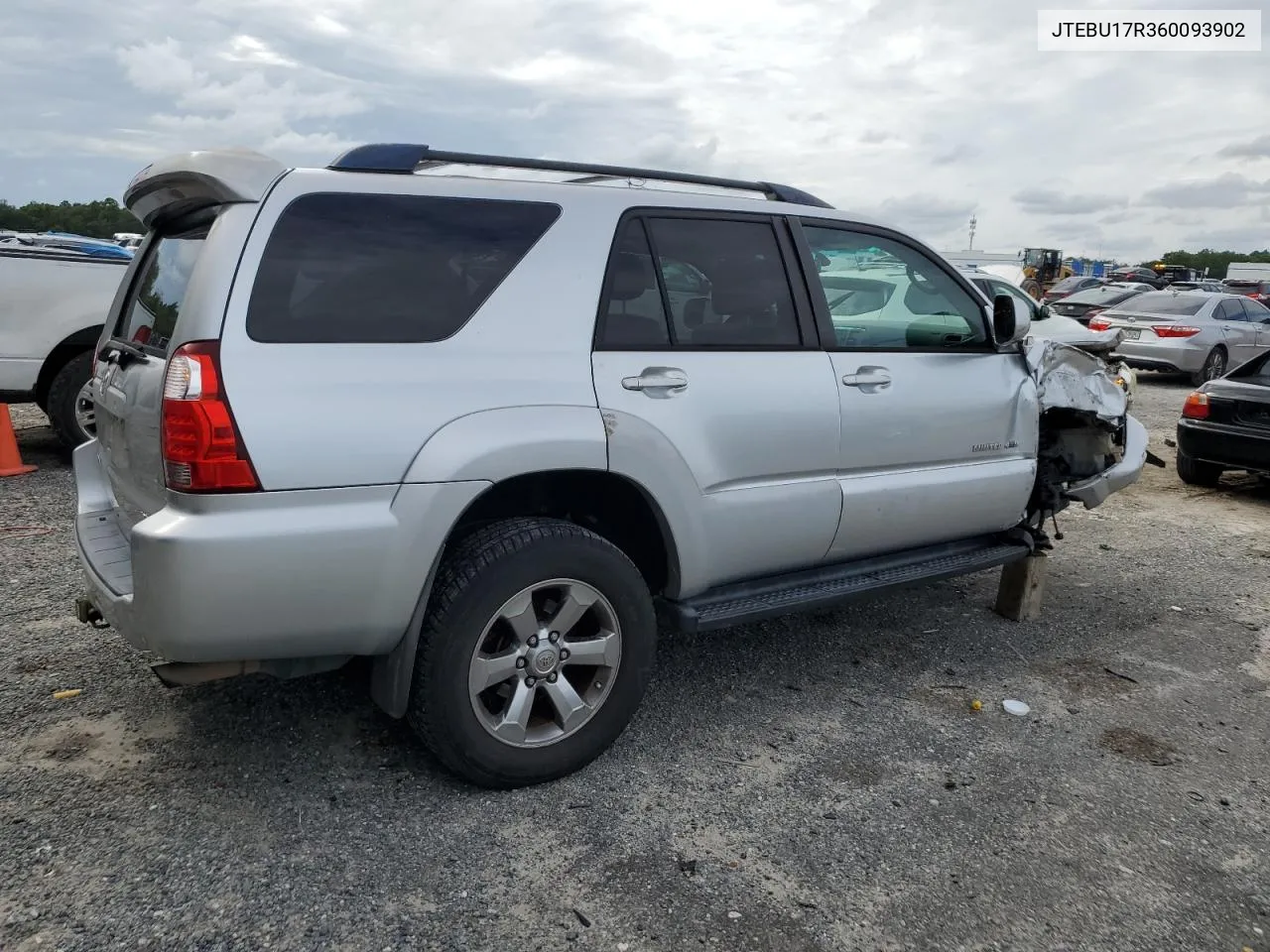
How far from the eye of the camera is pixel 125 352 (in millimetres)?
3061

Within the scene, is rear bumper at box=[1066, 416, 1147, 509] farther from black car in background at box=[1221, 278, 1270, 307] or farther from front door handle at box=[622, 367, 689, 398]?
black car in background at box=[1221, 278, 1270, 307]

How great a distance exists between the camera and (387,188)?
2891 mm

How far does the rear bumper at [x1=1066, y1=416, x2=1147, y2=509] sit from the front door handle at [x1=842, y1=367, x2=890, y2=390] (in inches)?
62.3

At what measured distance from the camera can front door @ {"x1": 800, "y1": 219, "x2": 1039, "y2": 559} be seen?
3766mm

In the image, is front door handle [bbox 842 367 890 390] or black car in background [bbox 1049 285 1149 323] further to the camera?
black car in background [bbox 1049 285 1149 323]

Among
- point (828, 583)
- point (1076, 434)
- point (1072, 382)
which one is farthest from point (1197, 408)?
point (828, 583)

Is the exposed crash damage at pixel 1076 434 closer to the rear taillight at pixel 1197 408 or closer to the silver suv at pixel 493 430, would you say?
the silver suv at pixel 493 430

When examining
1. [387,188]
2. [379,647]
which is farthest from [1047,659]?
[387,188]

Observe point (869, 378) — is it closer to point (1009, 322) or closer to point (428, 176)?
point (1009, 322)

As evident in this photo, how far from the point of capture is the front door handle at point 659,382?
3.16 metres

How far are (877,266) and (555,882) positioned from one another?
9.18 ft

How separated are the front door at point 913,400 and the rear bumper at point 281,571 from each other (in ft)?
5.28

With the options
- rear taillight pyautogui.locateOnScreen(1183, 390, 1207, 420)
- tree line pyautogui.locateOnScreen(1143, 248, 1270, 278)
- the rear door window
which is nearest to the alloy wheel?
rear taillight pyautogui.locateOnScreen(1183, 390, 1207, 420)

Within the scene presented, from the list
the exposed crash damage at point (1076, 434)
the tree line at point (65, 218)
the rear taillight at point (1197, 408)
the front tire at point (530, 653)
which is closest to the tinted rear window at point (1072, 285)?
the rear taillight at point (1197, 408)
